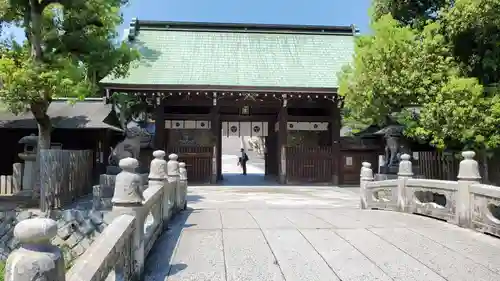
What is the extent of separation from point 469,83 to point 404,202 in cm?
365

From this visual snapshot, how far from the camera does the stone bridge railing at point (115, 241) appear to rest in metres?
1.78

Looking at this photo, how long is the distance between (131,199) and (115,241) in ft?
3.17

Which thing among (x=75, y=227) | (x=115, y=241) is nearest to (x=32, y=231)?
(x=115, y=241)

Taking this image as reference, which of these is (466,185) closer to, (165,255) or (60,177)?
(165,255)

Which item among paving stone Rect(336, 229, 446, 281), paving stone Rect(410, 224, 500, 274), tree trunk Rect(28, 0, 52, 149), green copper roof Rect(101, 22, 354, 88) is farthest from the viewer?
green copper roof Rect(101, 22, 354, 88)

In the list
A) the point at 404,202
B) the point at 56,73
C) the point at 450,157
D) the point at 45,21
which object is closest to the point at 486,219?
the point at 404,202

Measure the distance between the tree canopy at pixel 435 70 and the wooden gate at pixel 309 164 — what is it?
431 cm

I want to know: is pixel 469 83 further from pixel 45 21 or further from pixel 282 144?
pixel 45 21

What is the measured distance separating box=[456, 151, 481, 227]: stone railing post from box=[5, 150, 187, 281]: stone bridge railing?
16.6 feet

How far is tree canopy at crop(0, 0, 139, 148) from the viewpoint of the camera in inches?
412

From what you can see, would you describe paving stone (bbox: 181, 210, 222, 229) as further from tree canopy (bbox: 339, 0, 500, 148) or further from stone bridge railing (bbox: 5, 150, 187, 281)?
tree canopy (bbox: 339, 0, 500, 148)

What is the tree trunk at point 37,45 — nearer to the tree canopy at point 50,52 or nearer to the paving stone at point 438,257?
the tree canopy at point 50,52

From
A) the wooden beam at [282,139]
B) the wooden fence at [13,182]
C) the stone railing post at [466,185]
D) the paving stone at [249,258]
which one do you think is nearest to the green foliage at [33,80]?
the wooden fence at [13,182]

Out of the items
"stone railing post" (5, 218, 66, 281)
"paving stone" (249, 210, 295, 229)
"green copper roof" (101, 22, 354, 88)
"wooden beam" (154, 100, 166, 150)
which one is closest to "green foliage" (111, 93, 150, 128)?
"wooden beam" (154, 100, 166, 150)
